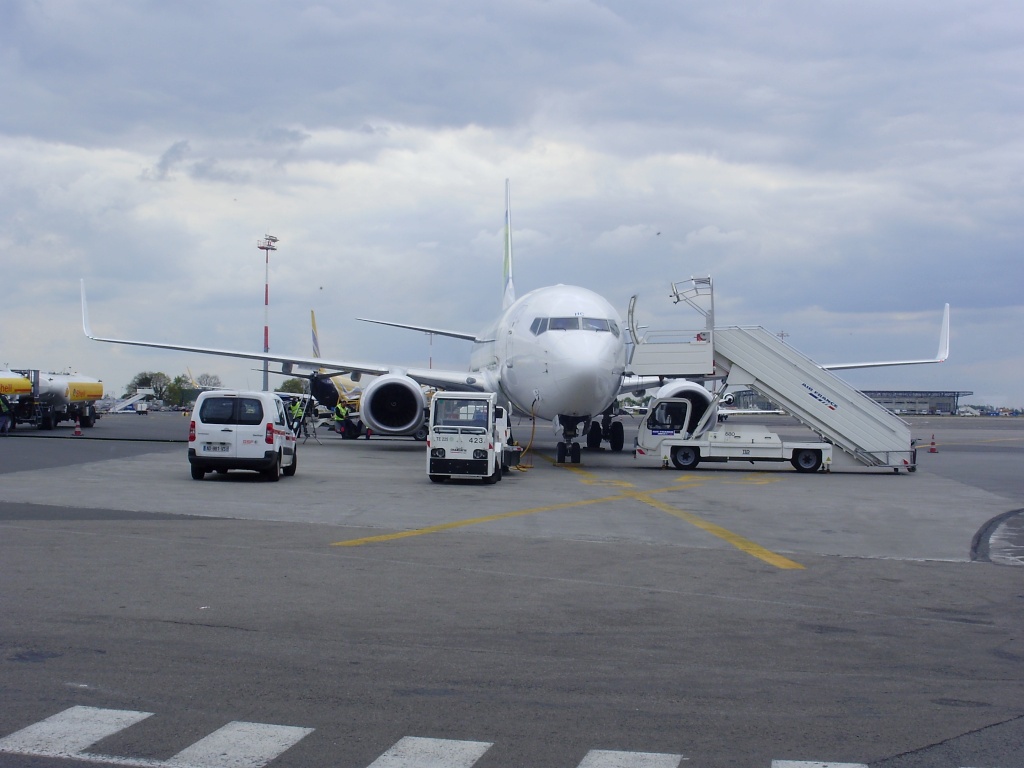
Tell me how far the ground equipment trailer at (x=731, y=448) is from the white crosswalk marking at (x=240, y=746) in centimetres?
2107

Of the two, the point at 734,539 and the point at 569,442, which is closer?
the point at 734,539

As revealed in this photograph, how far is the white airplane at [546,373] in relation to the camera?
2445 centimetres

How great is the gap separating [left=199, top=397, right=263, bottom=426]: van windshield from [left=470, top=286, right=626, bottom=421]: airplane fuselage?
7.40 meters

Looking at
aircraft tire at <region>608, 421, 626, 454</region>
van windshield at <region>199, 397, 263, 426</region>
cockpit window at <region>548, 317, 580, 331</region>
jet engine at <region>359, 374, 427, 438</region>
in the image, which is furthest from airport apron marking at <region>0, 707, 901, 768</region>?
aircraft tire at <region>608, 421, 626, 454</region>

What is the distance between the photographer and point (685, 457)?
26.2m

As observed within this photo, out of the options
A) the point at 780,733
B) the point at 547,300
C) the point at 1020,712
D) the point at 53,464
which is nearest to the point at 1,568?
the point at 780,733

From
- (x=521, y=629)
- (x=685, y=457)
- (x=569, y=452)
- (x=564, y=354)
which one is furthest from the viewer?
(x=569, y=452)

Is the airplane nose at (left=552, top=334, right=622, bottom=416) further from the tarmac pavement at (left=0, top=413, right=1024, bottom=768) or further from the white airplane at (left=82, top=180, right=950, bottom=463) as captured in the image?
the tarmac pavement at (left=0, top=413, right=1024, bottom=768)

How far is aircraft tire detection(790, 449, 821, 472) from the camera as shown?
25.8m

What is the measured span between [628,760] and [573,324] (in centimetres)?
2030

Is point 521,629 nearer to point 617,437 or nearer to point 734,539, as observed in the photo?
point 734,539

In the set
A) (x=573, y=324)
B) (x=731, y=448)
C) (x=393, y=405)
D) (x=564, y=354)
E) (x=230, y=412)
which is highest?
(x=573, y=324)

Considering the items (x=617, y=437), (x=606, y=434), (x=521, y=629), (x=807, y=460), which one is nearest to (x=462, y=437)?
(x=807, y=460)

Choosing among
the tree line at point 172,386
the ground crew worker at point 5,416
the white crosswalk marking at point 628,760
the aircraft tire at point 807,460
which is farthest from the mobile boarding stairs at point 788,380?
the tree line at point 172,386
